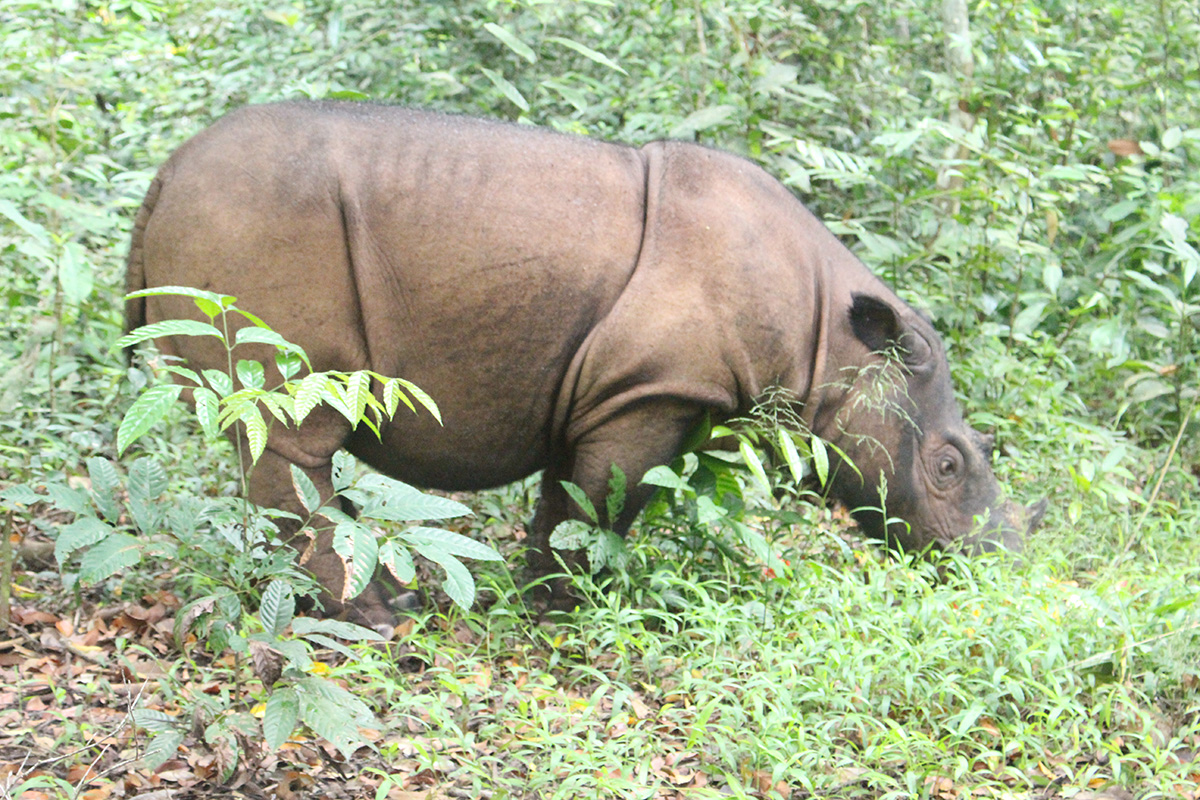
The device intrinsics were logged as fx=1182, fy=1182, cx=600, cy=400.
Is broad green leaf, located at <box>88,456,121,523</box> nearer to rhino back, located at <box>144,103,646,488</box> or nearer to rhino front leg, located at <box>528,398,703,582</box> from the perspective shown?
rhino back, located at <box>144,103,646,488</box>

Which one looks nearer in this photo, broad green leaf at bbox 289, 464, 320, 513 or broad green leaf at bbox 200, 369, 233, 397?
broad green leaf at bbox 200, 369, 233, 397

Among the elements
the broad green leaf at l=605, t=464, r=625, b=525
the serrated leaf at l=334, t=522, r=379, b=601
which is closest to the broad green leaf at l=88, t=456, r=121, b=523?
the serrated leaf at l=334, t=522, r=379, b=601

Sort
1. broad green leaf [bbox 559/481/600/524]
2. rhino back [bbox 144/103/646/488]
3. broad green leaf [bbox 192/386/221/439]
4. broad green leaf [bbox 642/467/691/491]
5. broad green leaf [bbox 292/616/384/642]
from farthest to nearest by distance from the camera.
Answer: broad green leaf [bbox 559/481/600/524] < broad green leaf [bbox 642/467/691/491] < rhino back [bbox 144/103/646/488] < broad green leaf [bbox 292/616/384/642] < broad green leaf [bbox 192/386/221/439]

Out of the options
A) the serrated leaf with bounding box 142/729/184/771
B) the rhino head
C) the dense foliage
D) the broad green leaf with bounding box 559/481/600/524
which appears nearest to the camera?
the serrated leaf with bounding box 142/729/184/771

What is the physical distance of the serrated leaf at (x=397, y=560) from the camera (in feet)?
9.15

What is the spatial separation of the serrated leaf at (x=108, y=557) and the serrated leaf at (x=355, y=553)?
507 mm

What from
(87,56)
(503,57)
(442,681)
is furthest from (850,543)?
(87,56)

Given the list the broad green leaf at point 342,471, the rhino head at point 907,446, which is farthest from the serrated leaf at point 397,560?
the rhino head at point 907,446

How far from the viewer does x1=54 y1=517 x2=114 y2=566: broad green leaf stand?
2.82 m

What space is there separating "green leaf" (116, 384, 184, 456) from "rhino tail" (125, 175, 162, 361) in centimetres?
186

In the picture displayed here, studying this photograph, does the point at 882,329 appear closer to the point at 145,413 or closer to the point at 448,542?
the point at 448,542

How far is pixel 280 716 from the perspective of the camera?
278cm

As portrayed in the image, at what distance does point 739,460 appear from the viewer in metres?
5.10

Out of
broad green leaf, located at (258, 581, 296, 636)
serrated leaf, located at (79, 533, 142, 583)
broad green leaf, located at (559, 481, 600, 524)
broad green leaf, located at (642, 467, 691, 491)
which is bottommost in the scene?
broad green leaf, located at (559, 481, 600, 524)
